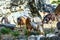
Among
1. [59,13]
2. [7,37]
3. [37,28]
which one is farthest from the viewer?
[59,13]

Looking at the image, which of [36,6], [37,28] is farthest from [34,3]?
[37,28]

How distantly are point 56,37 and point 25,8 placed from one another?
6.73 meters

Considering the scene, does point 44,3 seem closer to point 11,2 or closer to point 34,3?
point 34,3

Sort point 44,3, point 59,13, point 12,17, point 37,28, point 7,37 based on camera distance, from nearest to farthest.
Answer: point 7,37 < point 37,28 < point 59,13 < point 12,17 < point 44,3

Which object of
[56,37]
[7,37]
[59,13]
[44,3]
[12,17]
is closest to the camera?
[56,37]

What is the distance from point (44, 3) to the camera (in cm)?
1286

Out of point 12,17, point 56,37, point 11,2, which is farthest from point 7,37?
point 11,2

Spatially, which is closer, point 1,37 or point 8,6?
point 1,37

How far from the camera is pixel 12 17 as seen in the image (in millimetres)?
11875

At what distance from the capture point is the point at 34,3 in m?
12.4

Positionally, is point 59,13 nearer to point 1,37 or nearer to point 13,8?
point 13,8

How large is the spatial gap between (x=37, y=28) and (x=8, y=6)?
4.95 m

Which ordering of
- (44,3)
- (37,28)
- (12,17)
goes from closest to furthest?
(37,28) < (12,17) < (44,3)

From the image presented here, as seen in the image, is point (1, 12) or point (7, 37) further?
point (1, 12)
